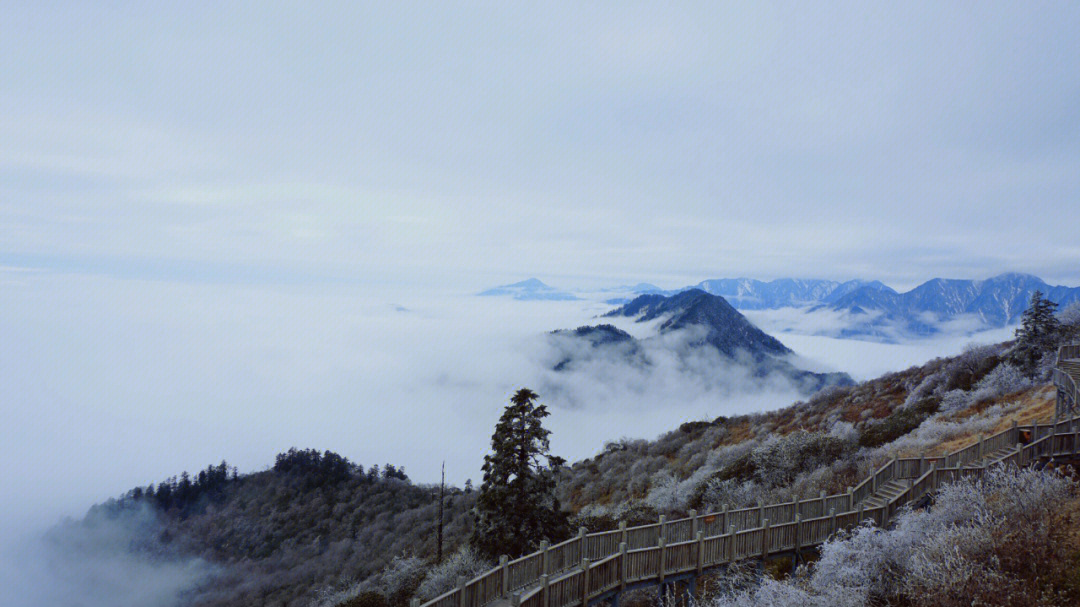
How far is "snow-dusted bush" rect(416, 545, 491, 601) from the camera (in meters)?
25.3

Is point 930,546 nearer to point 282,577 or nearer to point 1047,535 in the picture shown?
point 1047,535

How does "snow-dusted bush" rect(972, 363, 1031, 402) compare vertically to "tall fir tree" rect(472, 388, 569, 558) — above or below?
above

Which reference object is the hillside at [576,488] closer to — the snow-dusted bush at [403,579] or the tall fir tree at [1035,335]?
the snow-dusted bush at [403,579]

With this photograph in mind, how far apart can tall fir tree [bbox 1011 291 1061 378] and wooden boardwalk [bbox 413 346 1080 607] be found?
18.2 meters

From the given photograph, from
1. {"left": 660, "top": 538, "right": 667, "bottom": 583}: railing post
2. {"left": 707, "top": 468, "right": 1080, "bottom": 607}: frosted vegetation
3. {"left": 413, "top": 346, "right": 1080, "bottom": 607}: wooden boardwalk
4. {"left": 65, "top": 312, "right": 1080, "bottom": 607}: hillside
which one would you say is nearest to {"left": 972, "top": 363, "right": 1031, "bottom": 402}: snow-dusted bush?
{"left": 65, "top": 312, "right": 1080, "bottom": 607}: hillside

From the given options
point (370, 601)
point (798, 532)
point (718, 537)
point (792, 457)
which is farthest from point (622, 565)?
point (792, 457)

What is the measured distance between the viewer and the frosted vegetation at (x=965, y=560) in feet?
29.8

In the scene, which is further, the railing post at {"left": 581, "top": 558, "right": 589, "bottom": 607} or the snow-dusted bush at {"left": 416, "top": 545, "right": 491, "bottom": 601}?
the snow-dusted bush at {"left": 416, "top": 545, "right": 491, "bottom": 601}

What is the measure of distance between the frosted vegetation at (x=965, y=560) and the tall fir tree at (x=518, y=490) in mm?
10516

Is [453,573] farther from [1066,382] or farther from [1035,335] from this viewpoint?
[1035,335]

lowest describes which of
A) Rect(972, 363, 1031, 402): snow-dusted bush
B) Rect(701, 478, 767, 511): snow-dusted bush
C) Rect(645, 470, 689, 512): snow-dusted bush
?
Rect(645, 470, 689, 512): snow-dusted bush

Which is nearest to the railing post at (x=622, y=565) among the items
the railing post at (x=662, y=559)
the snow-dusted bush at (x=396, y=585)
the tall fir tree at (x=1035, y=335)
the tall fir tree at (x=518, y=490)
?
the railing post at (x=662, y=559)

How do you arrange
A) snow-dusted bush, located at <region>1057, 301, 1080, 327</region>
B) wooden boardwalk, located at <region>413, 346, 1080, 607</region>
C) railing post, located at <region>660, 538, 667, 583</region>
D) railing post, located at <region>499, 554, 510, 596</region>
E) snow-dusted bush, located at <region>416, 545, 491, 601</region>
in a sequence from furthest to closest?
snow-dusted bush, located at <region>1057, 301, 1080, 327</region>, snow-dusted bush, located at <region>416, 545, 491, 601</region>, railing post, located at <region>660, 538, 667, 583</region>, wooden boardwalk, located at <region>413, 346, 1080, 607</region>, railing post, located at <region>499, 554, 510, 596</region>

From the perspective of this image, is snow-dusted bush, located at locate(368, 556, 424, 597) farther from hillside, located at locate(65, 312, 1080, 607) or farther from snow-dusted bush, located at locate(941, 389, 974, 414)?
snow-dusted bush, located at locate(941, 389, 974, 414)
